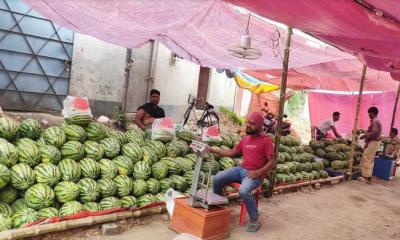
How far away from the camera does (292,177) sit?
7.13 m

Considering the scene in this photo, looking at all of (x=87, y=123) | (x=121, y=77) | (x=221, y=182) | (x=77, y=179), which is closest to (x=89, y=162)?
(x=77, y=179)

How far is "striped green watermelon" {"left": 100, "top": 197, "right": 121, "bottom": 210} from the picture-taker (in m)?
4.22

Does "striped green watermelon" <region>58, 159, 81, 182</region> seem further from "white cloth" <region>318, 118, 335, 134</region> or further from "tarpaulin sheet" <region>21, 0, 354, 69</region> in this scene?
"white cloth" <region>318, 118, 335, 134</region>

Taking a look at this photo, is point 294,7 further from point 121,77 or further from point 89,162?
point 121,77

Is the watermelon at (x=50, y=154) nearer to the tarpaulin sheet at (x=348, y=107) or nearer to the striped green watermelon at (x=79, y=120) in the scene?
the striped green watermelon at (x=79, y=120)

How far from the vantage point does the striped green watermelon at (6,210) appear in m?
3.62

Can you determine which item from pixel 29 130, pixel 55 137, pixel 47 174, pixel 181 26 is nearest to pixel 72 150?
pixel 55 137

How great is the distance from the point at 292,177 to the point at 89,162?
14.0ft

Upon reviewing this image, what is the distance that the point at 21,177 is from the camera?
3760 mm

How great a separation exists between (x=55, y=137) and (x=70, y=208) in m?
0.89

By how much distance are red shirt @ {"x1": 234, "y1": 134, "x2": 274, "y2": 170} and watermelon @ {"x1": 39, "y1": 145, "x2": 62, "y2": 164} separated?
2.37 metres

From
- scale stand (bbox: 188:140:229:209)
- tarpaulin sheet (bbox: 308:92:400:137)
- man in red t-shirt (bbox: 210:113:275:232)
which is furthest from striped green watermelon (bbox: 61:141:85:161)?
tarpaulin sheet (bbox: 308:92:400:137)

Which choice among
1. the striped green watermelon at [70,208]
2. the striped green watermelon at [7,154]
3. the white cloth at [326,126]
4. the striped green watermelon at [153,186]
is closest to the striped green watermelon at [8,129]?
the striped green watermelon at [7,154]

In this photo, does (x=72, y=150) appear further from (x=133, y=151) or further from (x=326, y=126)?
(x=326, y=126)
